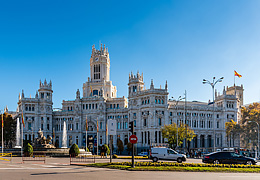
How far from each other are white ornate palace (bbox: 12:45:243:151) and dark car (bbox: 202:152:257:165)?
66.6 meters

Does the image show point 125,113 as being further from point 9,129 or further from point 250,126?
point 250,126

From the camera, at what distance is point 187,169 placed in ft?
98.2

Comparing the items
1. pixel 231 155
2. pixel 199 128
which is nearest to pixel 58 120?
pixel 199 128

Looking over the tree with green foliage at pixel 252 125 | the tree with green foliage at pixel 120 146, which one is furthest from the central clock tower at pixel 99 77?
the tree with green foliage at pixel 252 125

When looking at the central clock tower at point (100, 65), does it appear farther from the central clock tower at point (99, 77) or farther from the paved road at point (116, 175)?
the paved road at point (116, 175)

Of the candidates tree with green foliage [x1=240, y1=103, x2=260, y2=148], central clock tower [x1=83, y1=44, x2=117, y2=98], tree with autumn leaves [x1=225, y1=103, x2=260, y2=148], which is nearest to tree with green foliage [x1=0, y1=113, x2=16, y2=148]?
central clock tower [x1=83, y1=44, x2=117, y2=98]

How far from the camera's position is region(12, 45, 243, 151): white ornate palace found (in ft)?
362

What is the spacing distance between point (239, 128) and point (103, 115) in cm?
4881

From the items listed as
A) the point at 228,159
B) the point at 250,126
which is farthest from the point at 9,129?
the point at 228,159

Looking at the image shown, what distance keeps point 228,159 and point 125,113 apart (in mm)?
83640

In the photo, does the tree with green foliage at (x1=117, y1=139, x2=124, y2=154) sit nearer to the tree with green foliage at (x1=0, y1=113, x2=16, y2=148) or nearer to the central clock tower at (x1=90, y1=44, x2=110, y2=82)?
the central clock tower at (x1=90, y1=44, x2=110, y2=82)

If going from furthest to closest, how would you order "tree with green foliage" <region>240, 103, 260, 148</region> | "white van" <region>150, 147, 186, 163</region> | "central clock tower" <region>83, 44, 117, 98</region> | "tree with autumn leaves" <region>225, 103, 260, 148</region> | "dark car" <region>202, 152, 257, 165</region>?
1. "central clock tower" <region>83, 44, 117, 98</region>
2. "tree with autumn leaves" <region>225, 103, 260, 148</region>
3. "tree with green foliage" <region>240, 103, 260, 148</region>
4. "white van" <region>150, 147, 186, 163</region>
5. "dark car" <region>202, 152, 257, 165</region>

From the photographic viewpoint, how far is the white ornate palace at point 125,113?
11025 cm

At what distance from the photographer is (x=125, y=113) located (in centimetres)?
12156
